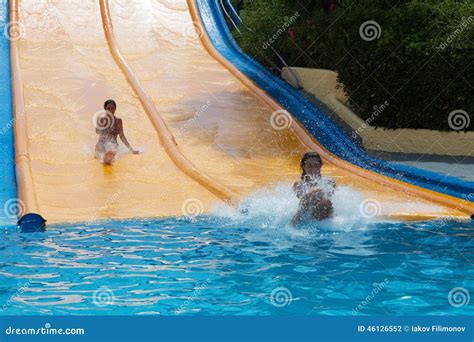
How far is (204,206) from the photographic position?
8.76m

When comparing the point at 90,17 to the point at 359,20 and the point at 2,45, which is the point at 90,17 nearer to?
the point at 2,45

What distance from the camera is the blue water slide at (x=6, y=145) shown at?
328 inches

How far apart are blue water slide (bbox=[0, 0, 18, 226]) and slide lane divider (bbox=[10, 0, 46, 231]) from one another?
0.21 ft

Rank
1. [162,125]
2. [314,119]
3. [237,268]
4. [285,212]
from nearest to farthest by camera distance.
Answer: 1. [237,268]
2. [285,212]
3. [162,125]
4. [314,119]

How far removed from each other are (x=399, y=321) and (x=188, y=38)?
11508mm

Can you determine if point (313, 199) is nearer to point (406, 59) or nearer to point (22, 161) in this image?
point (22, 161)

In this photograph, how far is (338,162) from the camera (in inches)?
417

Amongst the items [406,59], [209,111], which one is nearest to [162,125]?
[209,111]

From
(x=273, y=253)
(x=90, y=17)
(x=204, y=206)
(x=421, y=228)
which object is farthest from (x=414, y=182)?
(x=90, y=17)

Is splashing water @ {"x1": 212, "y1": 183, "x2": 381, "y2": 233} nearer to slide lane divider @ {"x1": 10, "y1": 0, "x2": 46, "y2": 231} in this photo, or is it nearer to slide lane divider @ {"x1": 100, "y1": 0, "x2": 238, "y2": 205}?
slide lane divider @ {"x1": 100, "y1": 0, "x2": 238, "y2": 205}

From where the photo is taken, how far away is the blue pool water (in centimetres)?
573

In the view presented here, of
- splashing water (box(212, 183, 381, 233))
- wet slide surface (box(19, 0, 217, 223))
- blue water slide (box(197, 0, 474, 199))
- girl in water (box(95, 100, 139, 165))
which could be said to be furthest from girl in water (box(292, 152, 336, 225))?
girl in water (box(95, 100, 139, 165))

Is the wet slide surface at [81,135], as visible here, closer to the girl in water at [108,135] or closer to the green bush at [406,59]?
the girl in water at [108,135]

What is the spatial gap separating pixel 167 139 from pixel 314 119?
2415 mm
